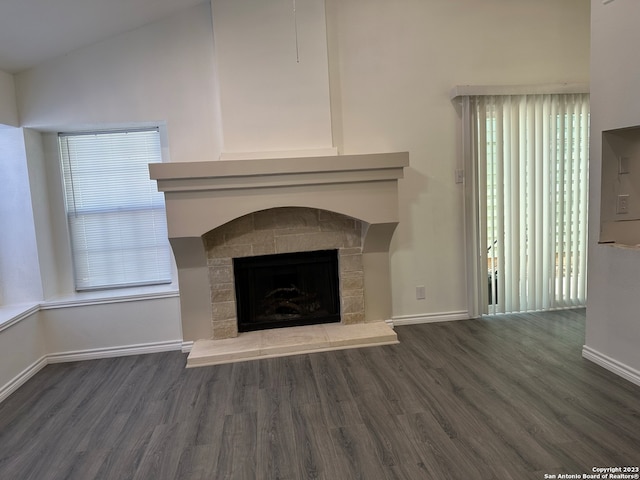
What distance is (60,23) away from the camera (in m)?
2.78

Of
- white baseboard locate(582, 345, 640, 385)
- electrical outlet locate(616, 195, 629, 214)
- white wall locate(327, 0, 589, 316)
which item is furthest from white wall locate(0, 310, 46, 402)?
electrical outlet locate(616, 195, 629, 214)

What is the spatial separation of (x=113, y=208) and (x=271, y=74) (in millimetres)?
1777

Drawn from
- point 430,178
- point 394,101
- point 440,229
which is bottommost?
point 440,229

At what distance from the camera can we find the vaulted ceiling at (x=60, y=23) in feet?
8.37

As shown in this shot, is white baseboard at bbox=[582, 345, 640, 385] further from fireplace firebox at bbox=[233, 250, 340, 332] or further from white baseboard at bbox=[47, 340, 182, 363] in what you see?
white baseboard at bbox=[47, 340, 182, 363]

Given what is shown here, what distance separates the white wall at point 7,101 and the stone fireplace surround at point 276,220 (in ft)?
3.90

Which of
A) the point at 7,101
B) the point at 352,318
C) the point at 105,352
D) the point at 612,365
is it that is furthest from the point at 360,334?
the point at 7,101

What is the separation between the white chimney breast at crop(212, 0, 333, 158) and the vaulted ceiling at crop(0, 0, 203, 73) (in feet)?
1.45

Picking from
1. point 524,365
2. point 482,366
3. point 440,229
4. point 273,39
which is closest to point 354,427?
point 482,366

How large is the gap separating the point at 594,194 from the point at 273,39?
262 centimetres

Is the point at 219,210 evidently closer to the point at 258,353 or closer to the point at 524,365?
the point at 258,353

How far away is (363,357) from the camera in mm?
3109

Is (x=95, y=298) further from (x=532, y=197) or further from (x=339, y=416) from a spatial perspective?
(x=532, y=197)

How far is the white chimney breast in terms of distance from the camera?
127 inches
